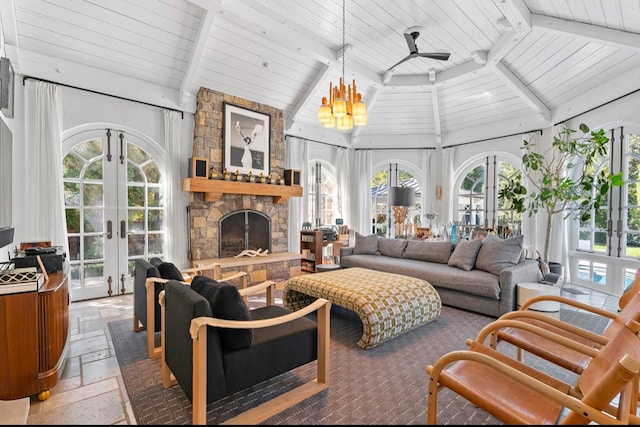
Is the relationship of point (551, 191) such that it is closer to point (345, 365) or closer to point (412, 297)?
point (412, 297)

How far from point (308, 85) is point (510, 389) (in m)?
5.50

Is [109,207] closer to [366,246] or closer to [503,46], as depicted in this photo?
[366,246]

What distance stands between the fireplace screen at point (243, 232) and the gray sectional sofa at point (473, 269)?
6.78ft

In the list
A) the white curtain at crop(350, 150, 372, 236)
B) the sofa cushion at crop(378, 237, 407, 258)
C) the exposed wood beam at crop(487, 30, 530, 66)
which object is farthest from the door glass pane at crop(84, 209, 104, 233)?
the exposed wood beam at crop(487, 30, 530, 66)

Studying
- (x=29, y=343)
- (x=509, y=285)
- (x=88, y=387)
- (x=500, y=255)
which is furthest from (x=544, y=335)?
(x=29, y=343)

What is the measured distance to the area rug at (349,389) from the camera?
1.83 m

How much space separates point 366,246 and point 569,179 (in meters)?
3.13

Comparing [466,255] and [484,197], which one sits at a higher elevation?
[484,197]

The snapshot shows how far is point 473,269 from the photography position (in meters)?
3.98

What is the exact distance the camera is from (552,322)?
6.15ft

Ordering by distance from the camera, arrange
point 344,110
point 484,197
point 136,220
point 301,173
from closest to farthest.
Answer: point 344,110 < point 136,220 < point 301,173 < point 484,197

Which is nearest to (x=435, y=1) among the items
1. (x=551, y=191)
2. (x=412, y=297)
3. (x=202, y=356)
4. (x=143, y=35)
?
(x=551, y=191)

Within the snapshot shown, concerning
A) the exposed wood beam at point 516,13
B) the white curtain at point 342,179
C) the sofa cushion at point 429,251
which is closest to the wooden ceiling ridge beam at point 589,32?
the exposed wood beam at point 516,13

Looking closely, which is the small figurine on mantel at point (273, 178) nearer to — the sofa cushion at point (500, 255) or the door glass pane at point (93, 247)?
the door glass pane at point (93, 247)
